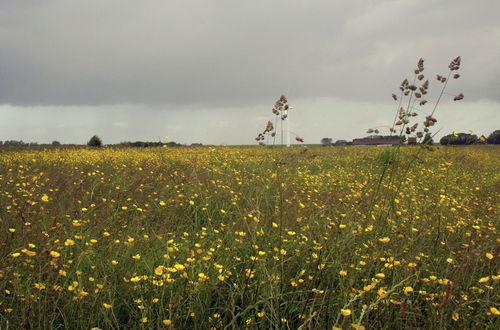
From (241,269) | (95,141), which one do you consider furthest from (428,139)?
(95,141)

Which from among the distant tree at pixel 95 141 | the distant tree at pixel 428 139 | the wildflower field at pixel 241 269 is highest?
the distant tree at pixel 95 141

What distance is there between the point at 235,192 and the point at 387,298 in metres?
3.28

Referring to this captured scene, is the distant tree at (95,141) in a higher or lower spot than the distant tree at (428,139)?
higher

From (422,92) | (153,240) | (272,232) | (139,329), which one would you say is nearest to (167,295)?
(139,329)

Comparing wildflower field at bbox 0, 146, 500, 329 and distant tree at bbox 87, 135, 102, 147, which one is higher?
distant tree at bbox 87, 135, 102, 147

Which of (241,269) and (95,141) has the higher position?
(95,141)

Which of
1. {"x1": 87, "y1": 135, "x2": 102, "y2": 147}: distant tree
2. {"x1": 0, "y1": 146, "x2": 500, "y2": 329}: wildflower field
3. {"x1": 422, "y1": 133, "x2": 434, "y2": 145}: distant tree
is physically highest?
{"x1": 87, "y1": 135, "x2": 102, "y2": 147}: distant tree

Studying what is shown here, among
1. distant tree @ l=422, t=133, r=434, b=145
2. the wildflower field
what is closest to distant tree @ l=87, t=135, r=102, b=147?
the wildflower field

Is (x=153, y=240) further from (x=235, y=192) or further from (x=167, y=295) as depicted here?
(x=235, y=192)

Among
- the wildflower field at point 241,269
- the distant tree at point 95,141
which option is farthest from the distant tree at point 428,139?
the distant tree at point 95,141

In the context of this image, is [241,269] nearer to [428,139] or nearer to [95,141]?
[428,139]

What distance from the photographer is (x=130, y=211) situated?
4668mm

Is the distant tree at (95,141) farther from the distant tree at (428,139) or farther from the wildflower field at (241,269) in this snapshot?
the distant tree at (428,139)

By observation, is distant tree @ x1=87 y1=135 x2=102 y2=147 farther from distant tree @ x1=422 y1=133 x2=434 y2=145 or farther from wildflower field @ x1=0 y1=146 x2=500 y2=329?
distant tree @ x1=422 y1=133 x2=434 y2=145
